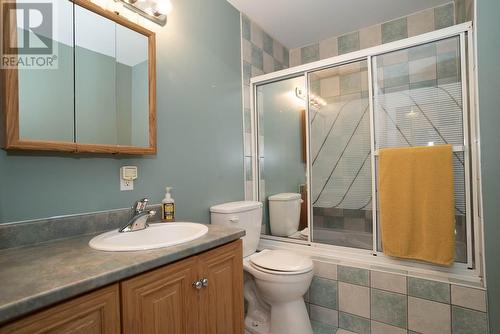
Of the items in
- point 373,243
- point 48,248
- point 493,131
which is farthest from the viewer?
point 373,243

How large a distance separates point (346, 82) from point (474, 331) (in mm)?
1725

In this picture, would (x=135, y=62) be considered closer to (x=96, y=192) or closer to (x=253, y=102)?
(x=96, y=192)

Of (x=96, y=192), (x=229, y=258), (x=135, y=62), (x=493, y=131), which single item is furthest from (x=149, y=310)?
(x=493, y=131)

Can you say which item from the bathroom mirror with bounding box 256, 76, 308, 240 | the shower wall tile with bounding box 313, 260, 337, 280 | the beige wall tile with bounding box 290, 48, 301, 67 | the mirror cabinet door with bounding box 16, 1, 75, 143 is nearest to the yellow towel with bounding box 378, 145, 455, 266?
the shower wall tile with bounding box 313, 260, 337, 280

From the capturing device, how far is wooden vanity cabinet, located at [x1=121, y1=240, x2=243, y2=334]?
29.9 inches

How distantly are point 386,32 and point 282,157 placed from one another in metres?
1.51

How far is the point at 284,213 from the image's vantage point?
230 cm

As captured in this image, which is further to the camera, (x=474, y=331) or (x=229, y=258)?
(x=474, y=331)

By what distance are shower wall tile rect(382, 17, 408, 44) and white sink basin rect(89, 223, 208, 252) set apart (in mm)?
2407

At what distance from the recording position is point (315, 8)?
6.79 ft

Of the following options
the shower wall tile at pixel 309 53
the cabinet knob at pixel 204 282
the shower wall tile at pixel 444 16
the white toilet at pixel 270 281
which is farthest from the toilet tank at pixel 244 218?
the shower wall tile at pixel 444 16

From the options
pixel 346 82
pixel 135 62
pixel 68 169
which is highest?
pixel 346 82

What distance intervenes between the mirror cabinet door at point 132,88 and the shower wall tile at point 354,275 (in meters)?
1.46

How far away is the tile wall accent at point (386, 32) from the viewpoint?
81.6 inches
